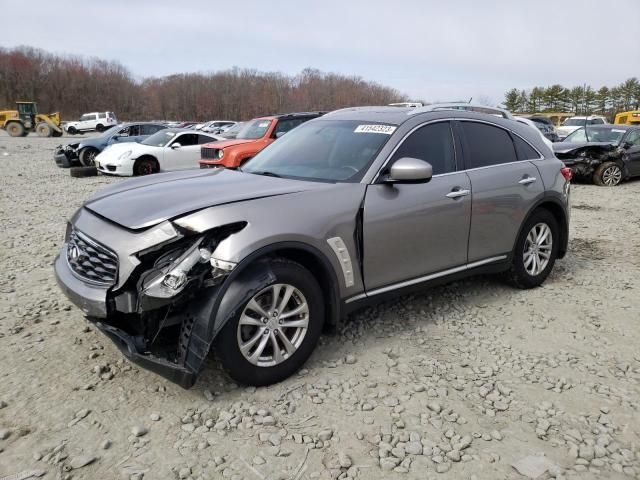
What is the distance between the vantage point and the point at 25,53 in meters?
98.6

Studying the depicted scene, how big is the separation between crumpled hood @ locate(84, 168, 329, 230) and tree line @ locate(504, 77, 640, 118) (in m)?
95.5

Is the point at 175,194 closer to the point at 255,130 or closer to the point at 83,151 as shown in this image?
the point at 255,130

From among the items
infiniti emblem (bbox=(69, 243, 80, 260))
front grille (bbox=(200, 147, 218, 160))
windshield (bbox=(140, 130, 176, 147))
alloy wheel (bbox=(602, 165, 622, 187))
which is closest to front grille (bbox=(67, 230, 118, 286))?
infiniti emblem (bbox=(69, 243, 80, 260))

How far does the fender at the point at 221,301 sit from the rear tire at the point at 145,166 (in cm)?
1145

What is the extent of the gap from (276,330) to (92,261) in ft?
3.93

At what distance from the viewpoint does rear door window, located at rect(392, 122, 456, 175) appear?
387 cm

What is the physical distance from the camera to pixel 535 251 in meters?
4.93

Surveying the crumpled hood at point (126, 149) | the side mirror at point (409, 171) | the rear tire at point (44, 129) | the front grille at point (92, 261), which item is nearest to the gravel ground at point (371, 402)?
the front grille at point (92, 261)

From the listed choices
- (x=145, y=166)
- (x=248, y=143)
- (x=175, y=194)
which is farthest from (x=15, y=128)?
(x=175, y=194)

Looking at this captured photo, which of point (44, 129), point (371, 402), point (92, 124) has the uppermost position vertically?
point (92, 124)

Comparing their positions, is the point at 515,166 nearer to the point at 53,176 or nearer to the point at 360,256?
the point at 360,256

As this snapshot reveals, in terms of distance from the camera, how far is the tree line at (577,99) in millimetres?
83875

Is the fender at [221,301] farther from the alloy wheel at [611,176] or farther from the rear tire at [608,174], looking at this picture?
the alloy wheel at [611,176]

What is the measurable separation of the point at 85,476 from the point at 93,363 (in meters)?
1.11
